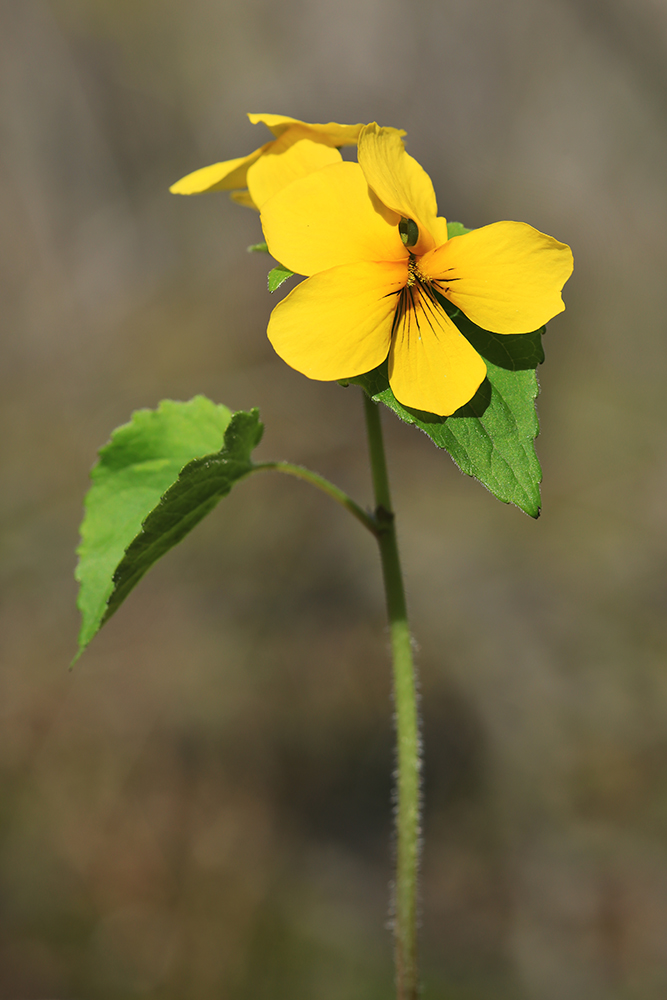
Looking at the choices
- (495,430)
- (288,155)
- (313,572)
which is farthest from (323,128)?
(313,572)

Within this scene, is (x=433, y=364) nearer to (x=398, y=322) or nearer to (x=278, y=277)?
Result: (x=398, y=322)

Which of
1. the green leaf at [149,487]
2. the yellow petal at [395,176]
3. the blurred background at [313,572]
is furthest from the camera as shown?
the blurred background at [313,572]

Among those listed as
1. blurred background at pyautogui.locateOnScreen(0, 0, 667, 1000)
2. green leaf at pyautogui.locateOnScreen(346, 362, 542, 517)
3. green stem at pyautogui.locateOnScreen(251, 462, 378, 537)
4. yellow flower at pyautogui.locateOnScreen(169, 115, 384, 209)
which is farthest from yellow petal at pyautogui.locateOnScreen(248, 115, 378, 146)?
blurred background at pyautogui.locateOnScreen(0, 0, 667, 1000)

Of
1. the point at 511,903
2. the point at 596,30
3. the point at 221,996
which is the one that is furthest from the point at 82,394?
the point at 596,30

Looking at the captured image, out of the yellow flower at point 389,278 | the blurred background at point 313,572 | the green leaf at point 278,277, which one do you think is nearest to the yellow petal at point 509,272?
the yellow flower at point 389,278

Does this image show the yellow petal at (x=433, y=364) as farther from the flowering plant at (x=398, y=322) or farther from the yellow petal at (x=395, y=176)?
the yellow petal at (x=395, y=176)

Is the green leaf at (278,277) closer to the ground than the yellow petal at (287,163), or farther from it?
closer to the ground
